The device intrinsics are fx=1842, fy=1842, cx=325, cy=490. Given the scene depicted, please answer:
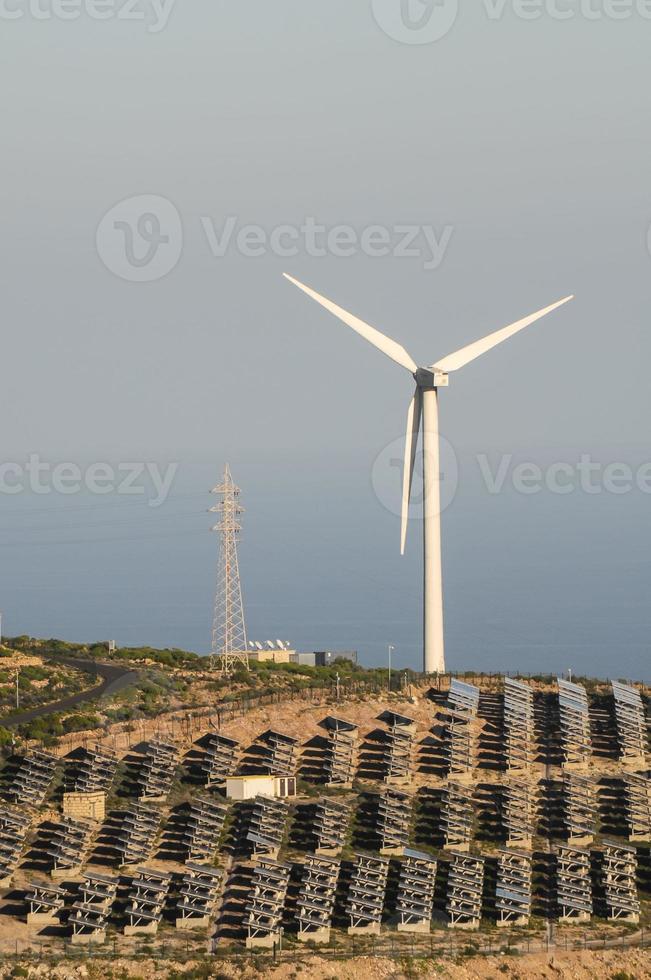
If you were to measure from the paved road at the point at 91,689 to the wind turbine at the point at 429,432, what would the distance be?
20.5 meters

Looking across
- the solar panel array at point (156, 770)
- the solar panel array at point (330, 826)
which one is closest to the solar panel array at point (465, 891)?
the solar panel array at point (330, 826)

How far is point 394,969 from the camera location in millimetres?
82125

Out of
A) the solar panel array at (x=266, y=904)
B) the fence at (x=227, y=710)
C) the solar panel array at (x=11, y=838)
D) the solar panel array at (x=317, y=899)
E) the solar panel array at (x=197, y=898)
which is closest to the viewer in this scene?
the solar panel array at (x=266, y=904)

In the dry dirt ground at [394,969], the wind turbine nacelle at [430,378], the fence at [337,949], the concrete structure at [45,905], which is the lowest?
the dry dirt ground at [394,969]

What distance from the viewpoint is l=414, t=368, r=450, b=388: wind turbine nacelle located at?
12275 centimetres

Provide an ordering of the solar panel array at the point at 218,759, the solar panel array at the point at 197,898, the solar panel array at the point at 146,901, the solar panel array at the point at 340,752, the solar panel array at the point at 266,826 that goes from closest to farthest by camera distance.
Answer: the solar panel array at the point at 146,901 < the solar panel array at the point at 197,898 < the solar panel array at the point at 266,826 < the solar panel array at the point at 218,759 < the solar panel array at the point at 340,752

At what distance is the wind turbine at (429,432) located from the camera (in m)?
123

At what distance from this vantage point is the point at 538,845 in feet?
315

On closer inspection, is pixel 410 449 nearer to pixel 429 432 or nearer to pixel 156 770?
pixel 429 432

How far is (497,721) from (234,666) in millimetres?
24536

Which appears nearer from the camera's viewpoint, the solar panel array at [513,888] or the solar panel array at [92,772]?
the solar panel array at [513,888]

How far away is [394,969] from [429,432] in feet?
161

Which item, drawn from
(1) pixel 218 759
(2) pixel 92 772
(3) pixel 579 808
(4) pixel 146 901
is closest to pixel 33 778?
(2) pixel 92 772

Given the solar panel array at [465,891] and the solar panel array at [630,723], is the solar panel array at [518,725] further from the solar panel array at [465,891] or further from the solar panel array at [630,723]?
the solar panel array at [465,891]
